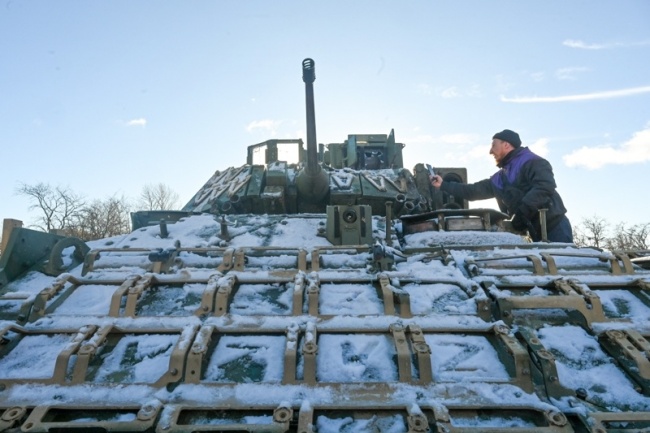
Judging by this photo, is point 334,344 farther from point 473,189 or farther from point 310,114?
point 310,114

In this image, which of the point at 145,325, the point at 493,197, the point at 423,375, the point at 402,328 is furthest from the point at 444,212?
the point at 145,325

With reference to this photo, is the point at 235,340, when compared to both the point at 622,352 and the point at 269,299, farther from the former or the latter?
the point at 622,352

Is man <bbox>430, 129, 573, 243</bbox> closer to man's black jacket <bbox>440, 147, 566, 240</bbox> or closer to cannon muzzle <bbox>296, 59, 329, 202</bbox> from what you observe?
man's black jacket <bbox>440, 147, 566, 240</bbox>

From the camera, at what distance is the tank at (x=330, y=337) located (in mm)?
2254

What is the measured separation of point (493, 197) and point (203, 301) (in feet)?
13.8

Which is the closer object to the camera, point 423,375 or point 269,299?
point 423,375

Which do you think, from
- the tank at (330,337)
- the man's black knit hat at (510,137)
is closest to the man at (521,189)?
the man's black knit hat at (510,137)

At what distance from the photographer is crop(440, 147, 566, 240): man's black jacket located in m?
4.86

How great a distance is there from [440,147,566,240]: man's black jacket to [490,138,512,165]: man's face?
6 cm

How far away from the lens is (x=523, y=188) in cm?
518

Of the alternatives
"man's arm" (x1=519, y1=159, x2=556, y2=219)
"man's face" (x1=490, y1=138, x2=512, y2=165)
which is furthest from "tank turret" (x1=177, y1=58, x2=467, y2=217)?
"man's arm" (x1=519, y1=159, x2=556, y2=219)

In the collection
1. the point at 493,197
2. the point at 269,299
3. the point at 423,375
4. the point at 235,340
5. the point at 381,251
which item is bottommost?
the point at 423,375

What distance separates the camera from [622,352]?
2.64m

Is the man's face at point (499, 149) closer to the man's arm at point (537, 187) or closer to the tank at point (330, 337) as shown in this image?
the man's arm at point (537, 187)
